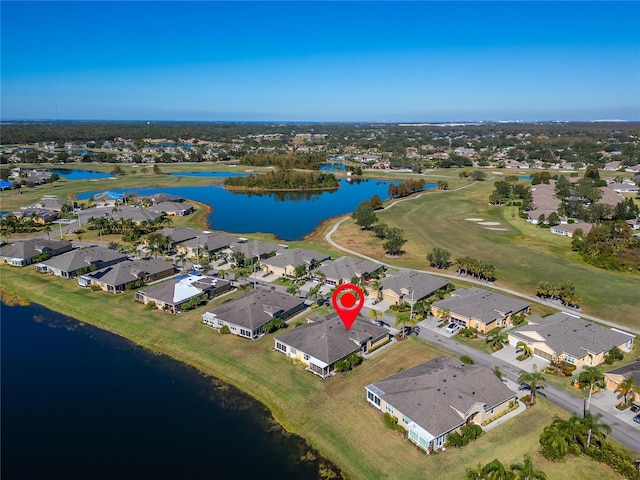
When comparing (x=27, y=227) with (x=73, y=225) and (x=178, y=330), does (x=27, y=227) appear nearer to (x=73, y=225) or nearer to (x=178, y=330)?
(x=73, y=225)

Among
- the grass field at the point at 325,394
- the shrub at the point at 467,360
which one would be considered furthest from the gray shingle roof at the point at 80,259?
the shrub at the point at 467,360

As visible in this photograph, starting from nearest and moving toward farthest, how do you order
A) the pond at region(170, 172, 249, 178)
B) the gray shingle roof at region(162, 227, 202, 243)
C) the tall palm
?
1. the tall palm
2. the gray shingle roof at region(162, 227, 202, 243)
3. the pond at region(170, 172, 249, 178)

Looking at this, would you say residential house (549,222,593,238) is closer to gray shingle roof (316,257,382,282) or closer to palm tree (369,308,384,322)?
gray shingle roof (316,257,382,282)

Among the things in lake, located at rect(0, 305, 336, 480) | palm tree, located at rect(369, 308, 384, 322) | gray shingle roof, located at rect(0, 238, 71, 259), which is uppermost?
gray shingle roof, located at rect(0, 238, 71, 259)

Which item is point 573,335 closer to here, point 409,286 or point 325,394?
point 409,286

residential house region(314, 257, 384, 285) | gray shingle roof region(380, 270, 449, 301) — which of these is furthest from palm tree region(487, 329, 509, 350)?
residential house region(314, 257, 384, 285)

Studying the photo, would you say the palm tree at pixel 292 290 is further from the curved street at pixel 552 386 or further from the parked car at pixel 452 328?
the parked car at pixel 452 328

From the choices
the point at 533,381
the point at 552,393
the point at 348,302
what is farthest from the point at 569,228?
the point at 533,381
